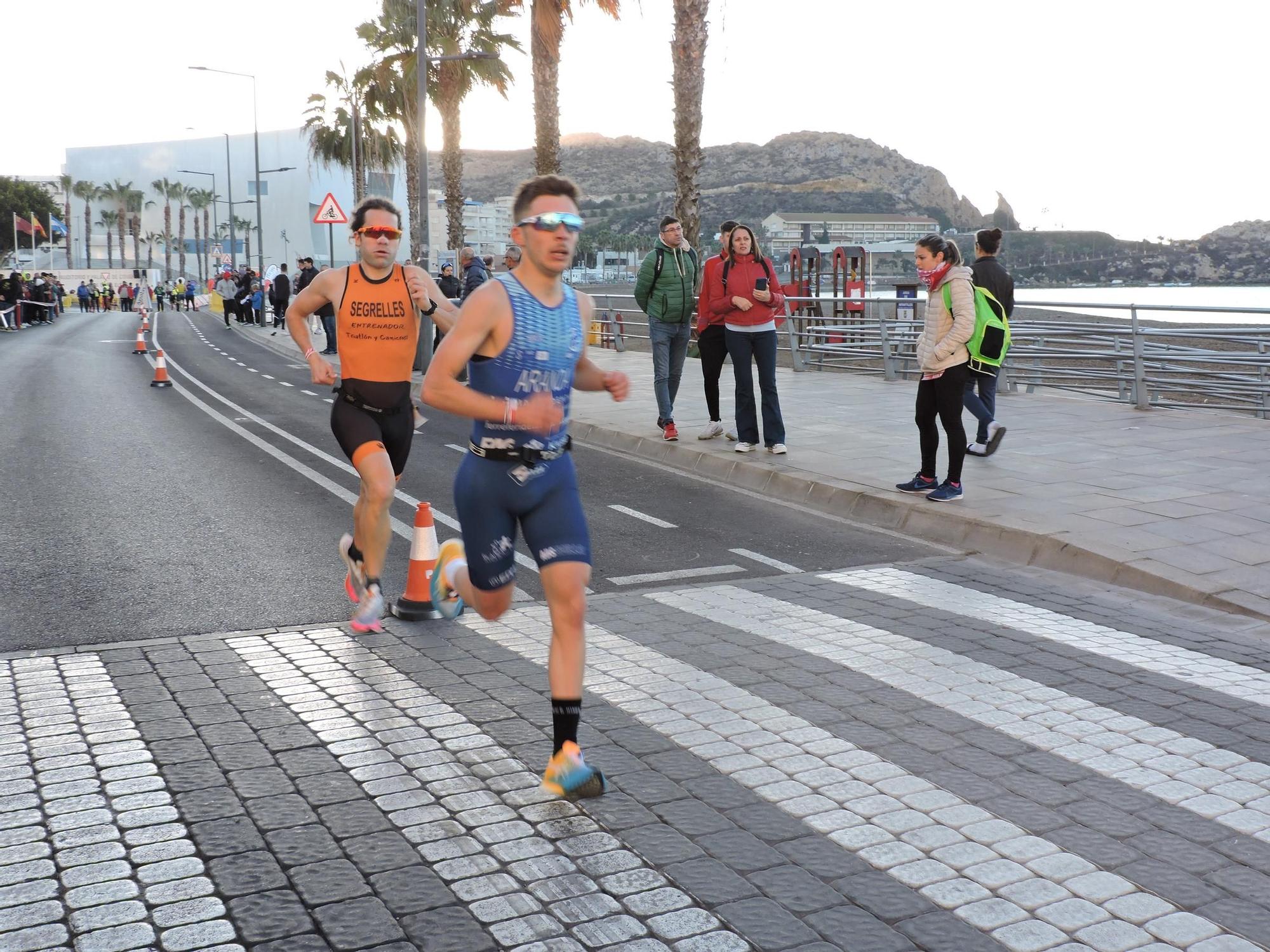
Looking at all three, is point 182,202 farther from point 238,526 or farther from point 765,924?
point 765,924

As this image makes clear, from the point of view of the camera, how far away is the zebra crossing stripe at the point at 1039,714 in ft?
12.9

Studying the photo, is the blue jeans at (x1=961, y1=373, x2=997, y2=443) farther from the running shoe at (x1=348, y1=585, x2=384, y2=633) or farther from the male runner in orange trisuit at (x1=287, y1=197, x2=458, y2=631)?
the running shoe at (x1=348, y1=585, x2=384, y2=633)

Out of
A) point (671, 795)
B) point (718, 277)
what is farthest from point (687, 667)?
point (718, 277)

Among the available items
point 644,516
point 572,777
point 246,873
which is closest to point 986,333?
point 644,516

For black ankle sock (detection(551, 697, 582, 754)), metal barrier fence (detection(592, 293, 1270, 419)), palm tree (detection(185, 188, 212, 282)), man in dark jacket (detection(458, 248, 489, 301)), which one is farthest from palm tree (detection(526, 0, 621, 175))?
palm tree (detection(185, 188, 212, 282))

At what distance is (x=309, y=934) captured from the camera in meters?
3.00

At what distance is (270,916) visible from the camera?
310 centimetres

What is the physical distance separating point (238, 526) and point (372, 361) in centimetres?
292

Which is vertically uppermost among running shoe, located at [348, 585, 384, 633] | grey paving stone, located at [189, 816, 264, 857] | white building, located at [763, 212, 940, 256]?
white building, located at [763, 212, 940, 256]

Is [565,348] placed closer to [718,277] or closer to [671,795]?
[671,795]

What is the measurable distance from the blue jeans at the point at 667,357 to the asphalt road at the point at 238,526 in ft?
2.47

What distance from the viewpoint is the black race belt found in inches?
156

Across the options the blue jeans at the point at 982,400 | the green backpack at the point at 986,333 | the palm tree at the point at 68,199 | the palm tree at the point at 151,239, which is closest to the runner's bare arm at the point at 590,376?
the green backpack at the point at 986,333

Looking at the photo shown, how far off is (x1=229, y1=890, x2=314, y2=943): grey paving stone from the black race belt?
1.45 metres
